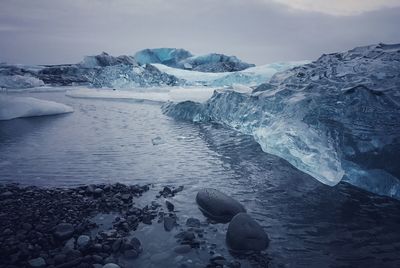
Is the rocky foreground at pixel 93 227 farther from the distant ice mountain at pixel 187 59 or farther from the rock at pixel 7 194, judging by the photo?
the distant ice mountain at pixel 187 59

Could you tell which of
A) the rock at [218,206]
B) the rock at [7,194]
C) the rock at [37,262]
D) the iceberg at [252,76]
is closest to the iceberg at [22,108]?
the rock at [7,194]

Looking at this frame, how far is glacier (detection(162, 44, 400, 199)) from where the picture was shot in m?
5.32

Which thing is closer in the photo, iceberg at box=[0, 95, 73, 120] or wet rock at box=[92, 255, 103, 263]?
wet rock at box=[92, 255, 103, 263]

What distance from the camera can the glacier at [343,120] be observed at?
5.32m

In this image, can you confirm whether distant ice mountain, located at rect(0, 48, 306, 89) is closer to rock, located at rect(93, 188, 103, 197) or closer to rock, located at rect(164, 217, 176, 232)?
rock, located at rect(93, 188, 103, 197)

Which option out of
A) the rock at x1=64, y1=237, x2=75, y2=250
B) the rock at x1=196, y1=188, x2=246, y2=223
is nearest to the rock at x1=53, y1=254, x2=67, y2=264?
the rock at x1=64, y1=237, x2=75, y2=250

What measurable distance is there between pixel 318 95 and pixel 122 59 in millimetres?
37022

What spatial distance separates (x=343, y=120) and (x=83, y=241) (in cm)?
484

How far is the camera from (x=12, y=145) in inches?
297

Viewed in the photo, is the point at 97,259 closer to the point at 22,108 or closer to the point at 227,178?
the point at 227,178

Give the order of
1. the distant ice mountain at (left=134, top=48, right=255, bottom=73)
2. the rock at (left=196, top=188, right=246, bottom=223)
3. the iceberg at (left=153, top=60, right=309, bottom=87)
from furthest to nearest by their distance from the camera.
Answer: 1. the distant ice mountain at (left=134, top=48, right=255, bottom=73)
2. the iceberg at (left=153, top=60, right=309, bottom=87)
3. the rock at (left=196, top=188, right=246, bottom=223)

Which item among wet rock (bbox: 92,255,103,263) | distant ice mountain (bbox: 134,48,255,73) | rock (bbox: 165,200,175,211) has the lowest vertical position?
wet rock (bbox: 92,255,103,263)

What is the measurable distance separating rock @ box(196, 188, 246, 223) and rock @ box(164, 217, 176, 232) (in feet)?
1.60

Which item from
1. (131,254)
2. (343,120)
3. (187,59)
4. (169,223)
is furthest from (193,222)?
(187,59)
